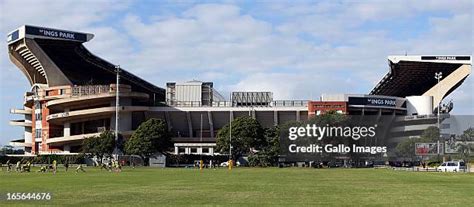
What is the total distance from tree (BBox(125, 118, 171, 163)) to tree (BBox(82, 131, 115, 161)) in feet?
14.6

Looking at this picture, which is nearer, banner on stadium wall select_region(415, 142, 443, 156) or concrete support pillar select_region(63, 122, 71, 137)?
banner on stadium wall select_region(415, 142, 443, 156)

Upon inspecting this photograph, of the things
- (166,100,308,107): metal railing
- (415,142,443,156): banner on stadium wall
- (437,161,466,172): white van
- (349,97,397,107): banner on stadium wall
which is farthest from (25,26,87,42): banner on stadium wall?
(437,161,466,172): white van

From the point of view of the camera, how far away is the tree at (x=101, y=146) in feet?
403

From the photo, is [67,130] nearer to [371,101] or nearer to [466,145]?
[371,101]

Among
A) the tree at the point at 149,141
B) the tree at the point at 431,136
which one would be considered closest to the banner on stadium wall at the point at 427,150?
the tree at the point at 431,136

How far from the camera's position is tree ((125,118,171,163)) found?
117000 mm

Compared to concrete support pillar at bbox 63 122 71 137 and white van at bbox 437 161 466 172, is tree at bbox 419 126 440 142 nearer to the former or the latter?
white van at bbox 437 161 466 172

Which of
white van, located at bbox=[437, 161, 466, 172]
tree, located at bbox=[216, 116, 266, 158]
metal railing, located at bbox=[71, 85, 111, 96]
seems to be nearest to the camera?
white van, located at bbox=[437, 161, 466, 172]

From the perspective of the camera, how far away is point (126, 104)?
15400 centimetres

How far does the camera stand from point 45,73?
516ft

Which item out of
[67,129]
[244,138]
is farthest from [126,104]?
[244,138]

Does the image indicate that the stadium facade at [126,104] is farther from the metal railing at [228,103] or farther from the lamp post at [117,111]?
the lamp post at [117,111]

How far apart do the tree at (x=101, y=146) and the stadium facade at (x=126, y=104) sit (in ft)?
70.0

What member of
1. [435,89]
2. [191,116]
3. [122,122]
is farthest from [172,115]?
[435,89]
